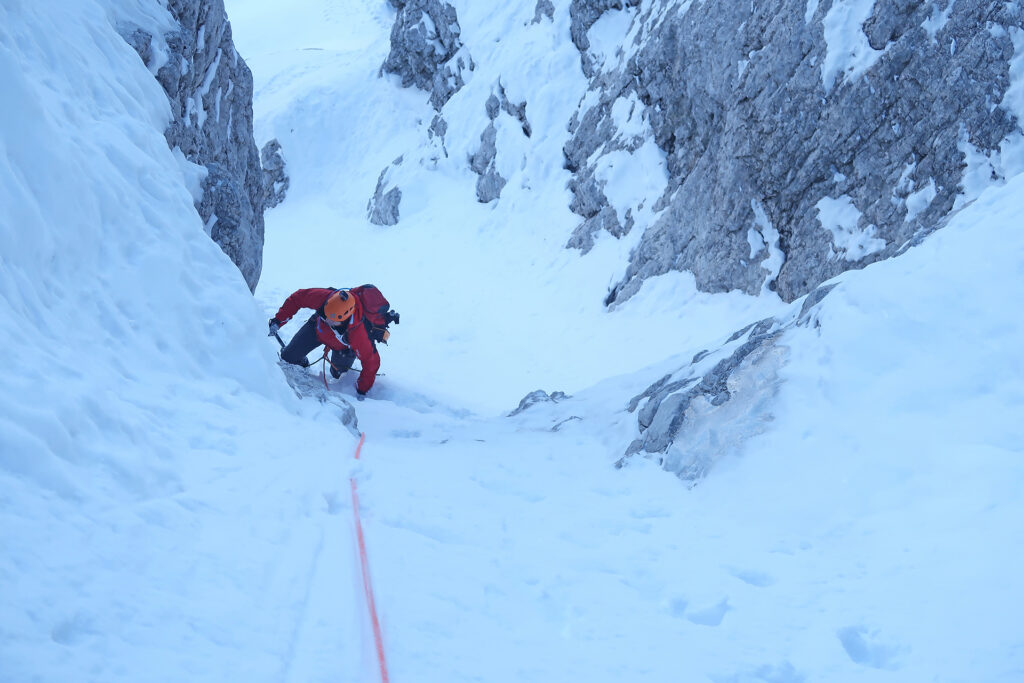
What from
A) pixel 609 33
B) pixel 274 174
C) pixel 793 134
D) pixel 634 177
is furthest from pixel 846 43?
pixel 274 174

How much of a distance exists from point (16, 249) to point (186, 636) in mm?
2557

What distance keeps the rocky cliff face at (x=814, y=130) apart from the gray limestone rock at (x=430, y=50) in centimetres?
1434

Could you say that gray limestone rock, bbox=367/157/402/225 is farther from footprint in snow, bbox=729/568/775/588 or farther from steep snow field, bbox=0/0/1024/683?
footprint in snow, bbox=729/568/775/588

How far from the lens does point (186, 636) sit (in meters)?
2.74

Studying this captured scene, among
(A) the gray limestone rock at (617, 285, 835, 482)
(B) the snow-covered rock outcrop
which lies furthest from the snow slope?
(B) the snow-covered rock outcrop

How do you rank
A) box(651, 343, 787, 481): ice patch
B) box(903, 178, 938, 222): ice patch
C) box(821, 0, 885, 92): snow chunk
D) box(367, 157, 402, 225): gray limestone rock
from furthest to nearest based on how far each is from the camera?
box(367, 157, 402, 225): gray limestone rock < box(821, 0, 885, 92): snow chunk < box(903, 178, 938, 222): ice patch < box(651, 343, 787, 481): ice patch

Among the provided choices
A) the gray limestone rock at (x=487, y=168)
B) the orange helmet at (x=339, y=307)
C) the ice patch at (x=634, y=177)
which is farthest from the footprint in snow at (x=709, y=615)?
the gray limestone rock at (x=487, y=168)

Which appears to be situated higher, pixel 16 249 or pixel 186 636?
pixel 16 249

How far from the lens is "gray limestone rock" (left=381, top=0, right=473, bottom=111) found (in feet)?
89.1

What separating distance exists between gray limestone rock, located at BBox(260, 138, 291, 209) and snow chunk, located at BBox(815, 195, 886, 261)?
24.1 meters

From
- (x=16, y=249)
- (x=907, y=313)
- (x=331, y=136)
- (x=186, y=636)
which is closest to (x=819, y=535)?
(x=907, y=313)

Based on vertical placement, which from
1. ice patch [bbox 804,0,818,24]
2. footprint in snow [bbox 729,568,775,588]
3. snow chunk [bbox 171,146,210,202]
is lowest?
footprint in snow [bbox 729,568,775,588]

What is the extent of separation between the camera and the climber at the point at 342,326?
345 inches

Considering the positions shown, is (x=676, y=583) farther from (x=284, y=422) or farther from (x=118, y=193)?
(x=118, y=193)
